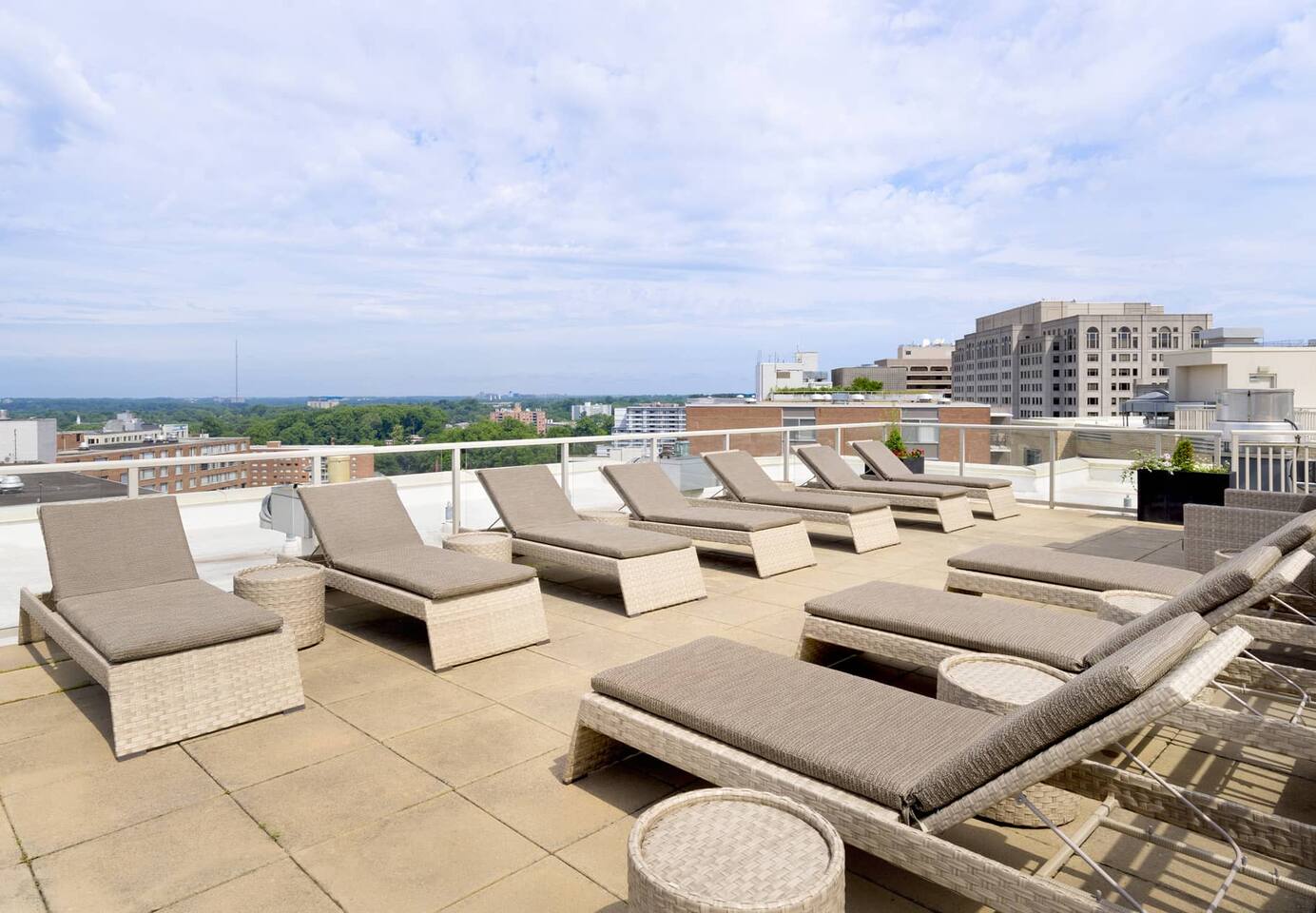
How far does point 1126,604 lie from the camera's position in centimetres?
356

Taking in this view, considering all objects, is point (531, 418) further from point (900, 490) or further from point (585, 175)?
point (585, 175)

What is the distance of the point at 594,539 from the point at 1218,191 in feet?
98.8

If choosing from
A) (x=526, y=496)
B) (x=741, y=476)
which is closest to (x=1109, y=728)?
(x=526, y=496)

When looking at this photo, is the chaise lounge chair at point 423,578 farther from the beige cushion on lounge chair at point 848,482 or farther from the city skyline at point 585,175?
the city skyline at point 585,175

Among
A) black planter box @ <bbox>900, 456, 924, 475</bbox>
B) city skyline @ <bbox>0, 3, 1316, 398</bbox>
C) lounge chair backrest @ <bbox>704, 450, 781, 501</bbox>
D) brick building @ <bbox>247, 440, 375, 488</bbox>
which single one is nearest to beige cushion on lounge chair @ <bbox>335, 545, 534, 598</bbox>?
brick building @ <bbox>247, 440, 375, 488</bbox>

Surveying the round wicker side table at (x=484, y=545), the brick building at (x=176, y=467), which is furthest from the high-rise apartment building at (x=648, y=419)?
the brick building at (x=176, y=467)

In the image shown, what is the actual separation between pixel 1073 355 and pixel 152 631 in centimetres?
10235

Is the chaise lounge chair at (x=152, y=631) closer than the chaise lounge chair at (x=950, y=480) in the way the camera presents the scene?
Yes

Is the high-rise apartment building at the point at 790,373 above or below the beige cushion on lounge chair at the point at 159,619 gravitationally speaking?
above

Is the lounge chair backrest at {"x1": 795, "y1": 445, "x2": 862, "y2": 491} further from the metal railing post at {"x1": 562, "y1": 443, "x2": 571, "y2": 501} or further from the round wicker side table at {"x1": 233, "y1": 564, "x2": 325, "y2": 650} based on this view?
the round wicker side table at {"x1": 233, "y1": 564, "x2": 325, "y2": 650}

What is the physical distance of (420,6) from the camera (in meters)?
12.2

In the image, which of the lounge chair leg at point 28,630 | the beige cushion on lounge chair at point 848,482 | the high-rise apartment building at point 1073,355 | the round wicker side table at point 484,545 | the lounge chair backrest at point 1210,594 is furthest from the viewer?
the high-rise apartment building at point 1073,355

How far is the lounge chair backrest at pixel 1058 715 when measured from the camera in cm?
160

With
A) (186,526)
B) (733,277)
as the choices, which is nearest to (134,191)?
(733,277)
